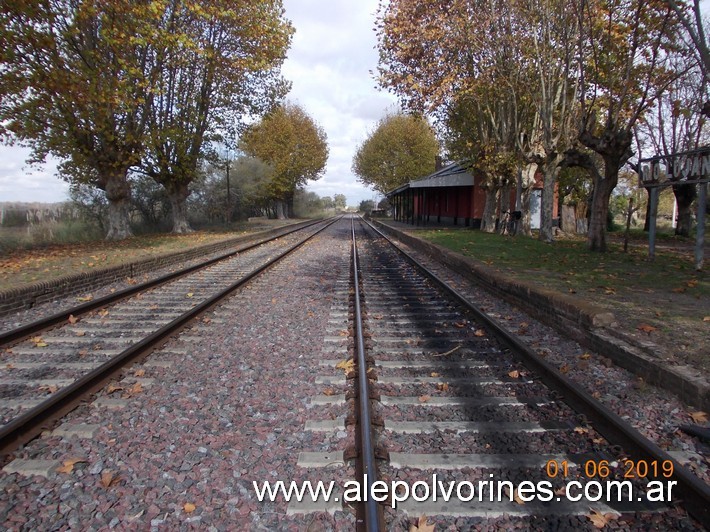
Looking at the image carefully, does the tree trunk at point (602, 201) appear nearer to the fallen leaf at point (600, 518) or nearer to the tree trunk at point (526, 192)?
the tree trunk at point (526, 192)

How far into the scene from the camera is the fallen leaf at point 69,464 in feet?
9.89

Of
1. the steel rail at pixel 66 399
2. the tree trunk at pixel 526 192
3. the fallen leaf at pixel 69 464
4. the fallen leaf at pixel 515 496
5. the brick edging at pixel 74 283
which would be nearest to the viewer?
the fallen leaf at pixel 515 496

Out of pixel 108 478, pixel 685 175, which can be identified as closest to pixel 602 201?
pixel 685 175

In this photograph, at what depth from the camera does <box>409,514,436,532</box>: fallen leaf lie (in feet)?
8.10

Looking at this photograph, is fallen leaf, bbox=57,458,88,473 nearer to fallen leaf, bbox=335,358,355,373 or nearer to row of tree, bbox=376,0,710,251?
fallen leaf, bbox=335,358,355,373

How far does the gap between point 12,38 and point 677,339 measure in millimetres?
13826

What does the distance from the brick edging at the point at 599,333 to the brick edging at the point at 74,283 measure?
772 centimetres

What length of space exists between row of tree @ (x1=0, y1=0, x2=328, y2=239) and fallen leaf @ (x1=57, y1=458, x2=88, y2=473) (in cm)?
1105

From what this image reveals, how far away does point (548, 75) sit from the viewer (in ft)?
54.4

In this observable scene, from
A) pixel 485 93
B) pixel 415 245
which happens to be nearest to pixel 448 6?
pixel 485 93

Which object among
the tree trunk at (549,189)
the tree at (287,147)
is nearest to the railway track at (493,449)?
the tree trunk at (549,189)

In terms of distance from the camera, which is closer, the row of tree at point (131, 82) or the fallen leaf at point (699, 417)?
the fallen leaf at point (699, 417)

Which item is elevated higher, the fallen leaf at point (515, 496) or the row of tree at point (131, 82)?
the row of tree at point (131, 82)

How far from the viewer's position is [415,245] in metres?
19.5
